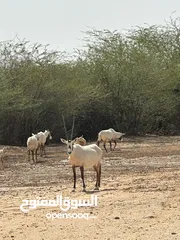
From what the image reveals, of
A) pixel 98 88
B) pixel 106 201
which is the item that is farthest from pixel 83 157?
pixel 98 88

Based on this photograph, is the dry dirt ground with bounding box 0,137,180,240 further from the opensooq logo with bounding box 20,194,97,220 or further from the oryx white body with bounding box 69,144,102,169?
the oryx white body with bounding box 69,144,102,169

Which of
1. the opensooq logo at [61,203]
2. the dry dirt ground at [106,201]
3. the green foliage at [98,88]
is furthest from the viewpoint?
the green foliage at [98,88]

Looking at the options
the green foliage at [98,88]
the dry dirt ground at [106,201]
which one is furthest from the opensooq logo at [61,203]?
the green foliage at [98,88]

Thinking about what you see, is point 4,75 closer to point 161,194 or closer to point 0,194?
point 0,194

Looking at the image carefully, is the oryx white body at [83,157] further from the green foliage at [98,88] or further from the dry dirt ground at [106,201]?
the green foliage at [98,88]

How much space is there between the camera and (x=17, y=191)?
1421 cm

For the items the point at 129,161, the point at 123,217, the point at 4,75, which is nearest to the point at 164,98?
the point at 4,75

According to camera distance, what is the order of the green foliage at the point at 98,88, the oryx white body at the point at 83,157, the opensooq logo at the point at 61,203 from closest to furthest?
the opensooq logo at the point at 61,203, the oryx white body at the point at 83,157, the green foliage at the point at 98,88

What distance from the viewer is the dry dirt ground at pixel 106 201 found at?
368 inches

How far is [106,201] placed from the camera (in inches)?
465

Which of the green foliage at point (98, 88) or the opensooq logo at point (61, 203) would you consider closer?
the opensooq logo at point (61, 203)

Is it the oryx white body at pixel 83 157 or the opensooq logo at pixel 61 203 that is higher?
the oryx white body at pixel 83 157

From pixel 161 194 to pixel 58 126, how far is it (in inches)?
984

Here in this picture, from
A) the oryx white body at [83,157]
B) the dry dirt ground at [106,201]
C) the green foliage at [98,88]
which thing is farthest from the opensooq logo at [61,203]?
the green foliage at [98,88]
